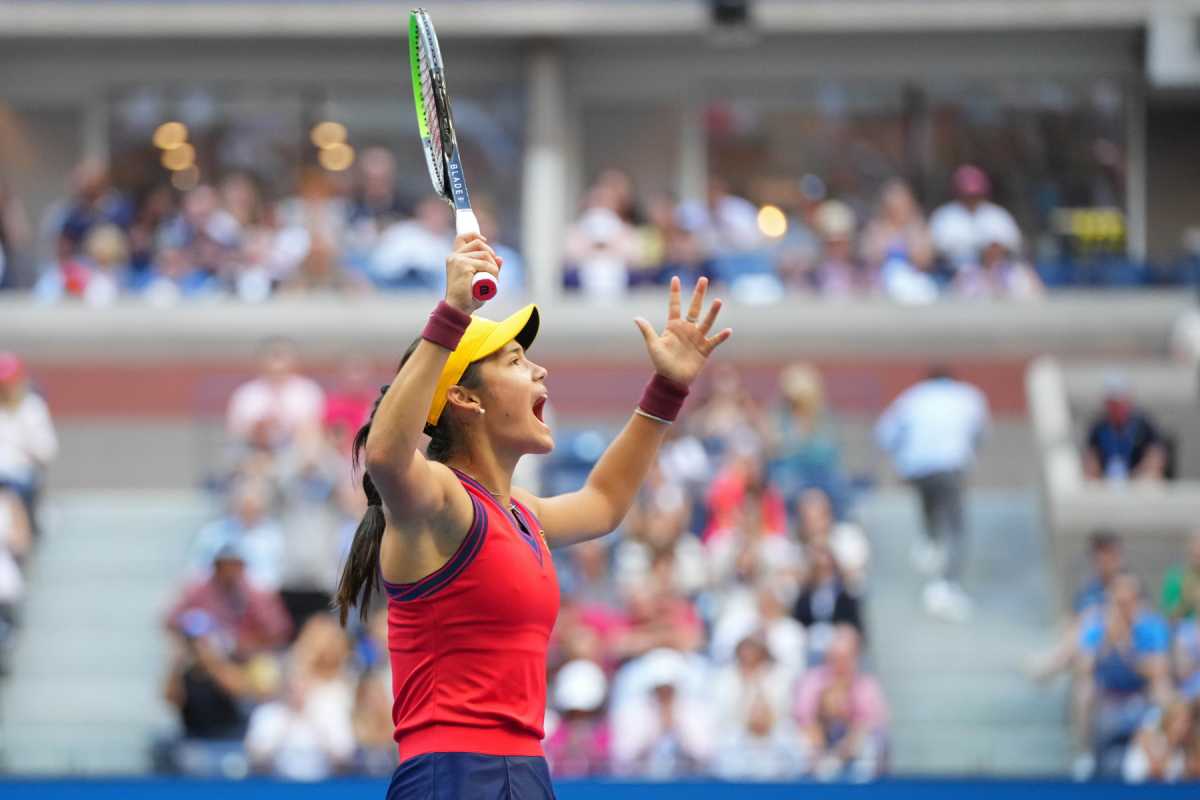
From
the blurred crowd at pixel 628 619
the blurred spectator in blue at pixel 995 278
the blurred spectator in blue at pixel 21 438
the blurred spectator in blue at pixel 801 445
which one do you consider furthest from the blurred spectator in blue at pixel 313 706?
the blurred spectator in blue at pixel 995 278

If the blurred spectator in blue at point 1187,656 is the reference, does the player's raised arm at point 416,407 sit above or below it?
above

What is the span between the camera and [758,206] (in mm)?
17766

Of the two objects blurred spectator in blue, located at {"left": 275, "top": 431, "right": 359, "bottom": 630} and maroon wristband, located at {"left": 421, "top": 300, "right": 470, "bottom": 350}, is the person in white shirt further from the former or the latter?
maroon wristband, located at {"left": 421, "top": 300, "right": 470, "bottom": 350}

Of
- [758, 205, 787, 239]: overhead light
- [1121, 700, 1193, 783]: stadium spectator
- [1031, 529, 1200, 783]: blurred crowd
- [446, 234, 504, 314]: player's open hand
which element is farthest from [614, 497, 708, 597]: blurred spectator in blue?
[446, 234, 504, 314]: player's open hand

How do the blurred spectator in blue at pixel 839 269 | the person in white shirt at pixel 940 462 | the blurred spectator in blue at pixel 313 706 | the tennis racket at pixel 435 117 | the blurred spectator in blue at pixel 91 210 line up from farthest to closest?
1. the blurred spectator in blue at pixel 91 210
2. the blurred spectator in blue at pixel 839 269
3. the person in white shirt at pixel 940 462
4. the blurred spectator in blue at pixel 313 706
5. the tennis racket at pixel 435 117

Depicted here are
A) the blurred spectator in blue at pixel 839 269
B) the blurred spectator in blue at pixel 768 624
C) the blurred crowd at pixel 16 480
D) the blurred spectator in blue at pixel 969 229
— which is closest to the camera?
the blurred spectator in blue at pixel 768 624

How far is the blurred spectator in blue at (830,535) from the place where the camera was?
11.2 meters

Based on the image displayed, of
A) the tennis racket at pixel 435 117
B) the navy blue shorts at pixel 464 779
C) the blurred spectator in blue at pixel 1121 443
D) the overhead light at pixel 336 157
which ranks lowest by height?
the navy blue shorts at pixel 464 779

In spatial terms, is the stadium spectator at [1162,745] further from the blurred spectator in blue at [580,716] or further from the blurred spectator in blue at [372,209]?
the blurred spectator in blue at [372,209]

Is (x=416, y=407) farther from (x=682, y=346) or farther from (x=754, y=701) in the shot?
(x=754, y=701)

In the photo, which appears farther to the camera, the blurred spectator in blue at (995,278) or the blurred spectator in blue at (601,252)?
the blurred spectator in blue at (995,278)

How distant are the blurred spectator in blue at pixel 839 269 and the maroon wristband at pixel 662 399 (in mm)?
Answer: 11221

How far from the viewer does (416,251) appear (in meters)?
15.9

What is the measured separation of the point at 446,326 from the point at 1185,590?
7.62 metres
